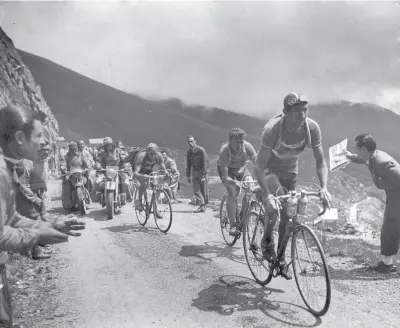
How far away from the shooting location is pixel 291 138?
443 cm

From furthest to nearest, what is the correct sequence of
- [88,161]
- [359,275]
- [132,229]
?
[88,161] → [132,229] → [359,275]

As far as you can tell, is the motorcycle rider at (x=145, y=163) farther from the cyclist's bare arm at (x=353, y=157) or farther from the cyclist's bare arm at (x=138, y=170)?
the cyclist's bare arm at (x=353, y=157)

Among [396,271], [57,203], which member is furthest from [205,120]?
[396,271]

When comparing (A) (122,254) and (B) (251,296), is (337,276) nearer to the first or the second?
(B) (251,296)

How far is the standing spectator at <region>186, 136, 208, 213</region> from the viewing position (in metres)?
12.1

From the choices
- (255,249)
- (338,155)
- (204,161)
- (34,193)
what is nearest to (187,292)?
(255,249)

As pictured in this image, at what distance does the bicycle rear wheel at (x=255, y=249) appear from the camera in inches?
189

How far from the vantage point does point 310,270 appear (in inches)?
153

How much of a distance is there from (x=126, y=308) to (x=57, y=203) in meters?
10.00

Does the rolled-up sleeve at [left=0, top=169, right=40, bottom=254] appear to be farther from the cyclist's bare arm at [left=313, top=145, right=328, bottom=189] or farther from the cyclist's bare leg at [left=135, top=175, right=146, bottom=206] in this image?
the cyclist's bare leg at [left=135, top=175, right=146, bottom=206]

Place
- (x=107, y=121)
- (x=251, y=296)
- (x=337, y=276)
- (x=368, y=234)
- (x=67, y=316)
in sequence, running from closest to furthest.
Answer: (x=67, y=316) → (x=251, y=296) → (x=337, y=276) → (x=368, y=234) → (x=107, y=121)

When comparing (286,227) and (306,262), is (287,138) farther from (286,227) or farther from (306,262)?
(306,262)

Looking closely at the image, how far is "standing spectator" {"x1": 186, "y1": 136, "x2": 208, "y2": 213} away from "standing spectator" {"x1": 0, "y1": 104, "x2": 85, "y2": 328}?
9796mm

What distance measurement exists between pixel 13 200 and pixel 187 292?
3070 mm
